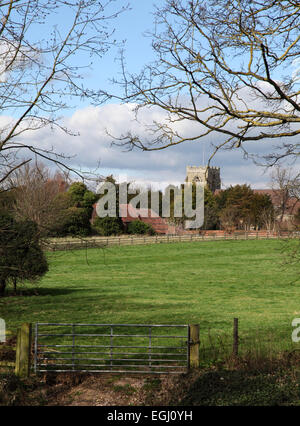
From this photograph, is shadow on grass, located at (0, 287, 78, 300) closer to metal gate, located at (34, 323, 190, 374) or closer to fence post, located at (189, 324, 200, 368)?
metal gate, located at (34, 323, 190, 374)

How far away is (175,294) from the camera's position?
92.0 feet

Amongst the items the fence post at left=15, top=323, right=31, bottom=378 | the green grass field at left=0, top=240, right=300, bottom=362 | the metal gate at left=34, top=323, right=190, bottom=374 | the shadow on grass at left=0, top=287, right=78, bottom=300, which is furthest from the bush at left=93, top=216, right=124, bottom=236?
the fence post at left=15, top=323, right=31, bottom=378

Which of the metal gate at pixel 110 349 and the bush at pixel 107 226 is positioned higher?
the bush at pixel 107 226

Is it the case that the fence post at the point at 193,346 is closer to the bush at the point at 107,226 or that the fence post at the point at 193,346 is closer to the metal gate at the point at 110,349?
the metal gate at the point at 110,349

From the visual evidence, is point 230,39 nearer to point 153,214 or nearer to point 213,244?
point 213,244

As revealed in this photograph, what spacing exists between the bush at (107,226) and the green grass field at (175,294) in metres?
13.8

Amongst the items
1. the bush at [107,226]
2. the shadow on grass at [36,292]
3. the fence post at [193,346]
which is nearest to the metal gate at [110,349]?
the fence post at [193,346]

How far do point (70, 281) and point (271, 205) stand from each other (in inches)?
2181

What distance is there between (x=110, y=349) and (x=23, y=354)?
197 cm

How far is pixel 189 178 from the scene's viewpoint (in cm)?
13875

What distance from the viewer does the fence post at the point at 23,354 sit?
33.9 ft

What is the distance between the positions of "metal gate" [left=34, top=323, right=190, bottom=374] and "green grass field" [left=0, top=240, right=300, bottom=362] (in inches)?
42.1

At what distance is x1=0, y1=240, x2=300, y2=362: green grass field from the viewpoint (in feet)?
60.8

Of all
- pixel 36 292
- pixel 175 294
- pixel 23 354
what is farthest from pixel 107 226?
pixel 23 354
